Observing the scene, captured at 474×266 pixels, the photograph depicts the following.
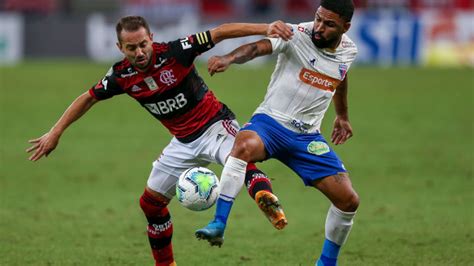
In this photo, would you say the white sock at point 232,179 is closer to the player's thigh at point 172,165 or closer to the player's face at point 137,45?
the player's thigh at point 172,165

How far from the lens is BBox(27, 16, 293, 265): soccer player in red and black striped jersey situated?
792 centimetres

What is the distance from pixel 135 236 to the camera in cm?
1088

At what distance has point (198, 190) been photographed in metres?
7.71

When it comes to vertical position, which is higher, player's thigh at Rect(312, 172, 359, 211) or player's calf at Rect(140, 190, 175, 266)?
player's thigh at Rect(312, 172, 359, 211)

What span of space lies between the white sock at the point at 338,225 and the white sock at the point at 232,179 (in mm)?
1054

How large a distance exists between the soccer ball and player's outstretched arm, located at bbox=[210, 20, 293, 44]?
1.16 m

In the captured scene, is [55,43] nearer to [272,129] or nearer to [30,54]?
[30,54]

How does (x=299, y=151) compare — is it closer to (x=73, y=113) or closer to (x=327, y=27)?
(x=327, y=27)

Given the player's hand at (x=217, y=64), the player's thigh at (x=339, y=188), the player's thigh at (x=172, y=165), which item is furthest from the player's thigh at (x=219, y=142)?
the player's hand at (x=217, y=64)

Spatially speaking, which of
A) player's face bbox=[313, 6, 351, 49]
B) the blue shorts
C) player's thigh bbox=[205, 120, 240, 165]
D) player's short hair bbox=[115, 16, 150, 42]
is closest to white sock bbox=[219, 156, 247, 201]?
the blue shorts

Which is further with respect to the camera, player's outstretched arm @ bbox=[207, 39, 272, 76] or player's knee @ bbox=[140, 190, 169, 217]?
player's knee @ bbox=[140, 190, 169, 217]

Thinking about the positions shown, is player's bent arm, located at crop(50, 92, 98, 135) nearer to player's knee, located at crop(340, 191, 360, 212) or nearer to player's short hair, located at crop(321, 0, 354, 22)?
player's short hair, located at crop(321, 0, 354, 22)

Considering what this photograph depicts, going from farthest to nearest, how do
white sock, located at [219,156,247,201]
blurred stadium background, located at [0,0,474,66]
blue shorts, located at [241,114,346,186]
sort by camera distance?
1. blurred stadium background, located at [0,0,474,66]
2. blue shorts, located at [241,114,346,186]
3. white sock, located at [219,156,247,201]

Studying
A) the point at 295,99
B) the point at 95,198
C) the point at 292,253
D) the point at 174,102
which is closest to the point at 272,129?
the point at 295,99
